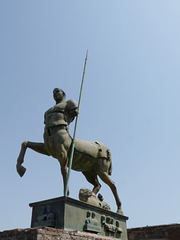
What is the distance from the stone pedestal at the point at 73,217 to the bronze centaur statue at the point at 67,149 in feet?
2.38

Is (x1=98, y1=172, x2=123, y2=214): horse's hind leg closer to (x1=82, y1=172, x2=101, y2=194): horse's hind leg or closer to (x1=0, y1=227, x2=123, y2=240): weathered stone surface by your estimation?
(x1=82, y1=172, x2=101, y2=194): horse's hind leg

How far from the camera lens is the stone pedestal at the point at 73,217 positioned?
224 inches

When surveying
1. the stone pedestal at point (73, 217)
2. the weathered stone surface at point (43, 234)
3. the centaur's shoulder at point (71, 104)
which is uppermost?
the centaur's shoulder at point (71, 104)

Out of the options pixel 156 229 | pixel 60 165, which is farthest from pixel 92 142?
pixel 156 229

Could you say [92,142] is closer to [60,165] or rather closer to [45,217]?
[60,165]

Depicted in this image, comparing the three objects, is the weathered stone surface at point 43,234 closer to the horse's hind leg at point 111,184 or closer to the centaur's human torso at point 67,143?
the centaur's human torso at point 67,143

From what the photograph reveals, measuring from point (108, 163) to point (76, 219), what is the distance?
2240 mm

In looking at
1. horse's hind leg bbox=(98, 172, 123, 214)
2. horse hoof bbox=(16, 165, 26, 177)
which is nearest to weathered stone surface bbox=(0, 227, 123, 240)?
horse hoof bbox=(16, 165, 26, 177)

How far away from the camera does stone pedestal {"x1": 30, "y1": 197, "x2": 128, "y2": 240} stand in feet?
18.6

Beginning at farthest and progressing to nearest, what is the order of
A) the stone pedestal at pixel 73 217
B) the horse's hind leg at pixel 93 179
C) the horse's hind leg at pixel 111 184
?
1. the horse's hind leg at pixel 93 179
2. the horse's hind leg at pixel 111 184
3. the stone pedestal at pixel 73 217

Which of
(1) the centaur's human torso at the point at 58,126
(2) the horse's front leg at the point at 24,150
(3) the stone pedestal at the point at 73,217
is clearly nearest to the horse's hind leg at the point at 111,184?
(3) the stone pedestal at the point at 73,217

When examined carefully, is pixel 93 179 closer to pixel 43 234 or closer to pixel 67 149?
pixel 67 149

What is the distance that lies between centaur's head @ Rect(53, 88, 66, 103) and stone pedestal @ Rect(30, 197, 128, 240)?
2.66m

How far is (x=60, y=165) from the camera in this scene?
670 cm
